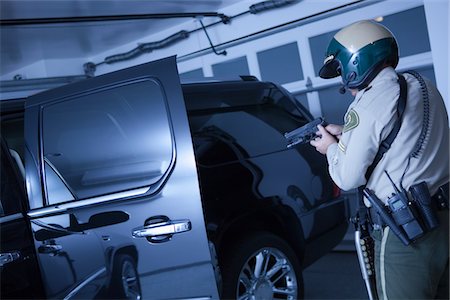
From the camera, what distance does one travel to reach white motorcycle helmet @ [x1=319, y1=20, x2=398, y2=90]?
6.07ft

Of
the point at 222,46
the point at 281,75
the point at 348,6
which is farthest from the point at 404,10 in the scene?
the point at 222,46

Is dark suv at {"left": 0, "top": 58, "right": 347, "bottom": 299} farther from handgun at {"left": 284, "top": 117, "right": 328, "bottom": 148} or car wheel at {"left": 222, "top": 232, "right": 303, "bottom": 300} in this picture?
handgun at {"left": 284, "top": 117, "right": 328, "bottom": 148}

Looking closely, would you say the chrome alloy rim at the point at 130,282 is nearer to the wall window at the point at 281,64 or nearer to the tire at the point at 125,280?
the tire at the point at 125,280

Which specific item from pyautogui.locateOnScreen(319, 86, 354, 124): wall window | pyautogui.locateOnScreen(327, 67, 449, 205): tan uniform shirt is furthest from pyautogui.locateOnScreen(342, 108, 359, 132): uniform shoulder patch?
pyautogui.locateOnScreen(319, 86, 354, 124): wall window

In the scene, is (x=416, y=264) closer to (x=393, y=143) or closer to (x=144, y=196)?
(x=393, y=143)

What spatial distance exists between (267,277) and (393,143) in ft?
5.11

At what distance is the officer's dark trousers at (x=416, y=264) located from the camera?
1799mm

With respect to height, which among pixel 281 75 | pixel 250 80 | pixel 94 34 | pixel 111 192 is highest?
pixel 94 34

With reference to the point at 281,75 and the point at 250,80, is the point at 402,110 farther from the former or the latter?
the point at 281,75

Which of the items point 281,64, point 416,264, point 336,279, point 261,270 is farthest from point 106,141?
point 281,64

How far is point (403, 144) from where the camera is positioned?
1.75 meters

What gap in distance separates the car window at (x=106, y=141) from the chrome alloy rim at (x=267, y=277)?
3.12 ft

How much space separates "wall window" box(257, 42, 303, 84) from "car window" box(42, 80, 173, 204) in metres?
3.26

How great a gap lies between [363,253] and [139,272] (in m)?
1.15
